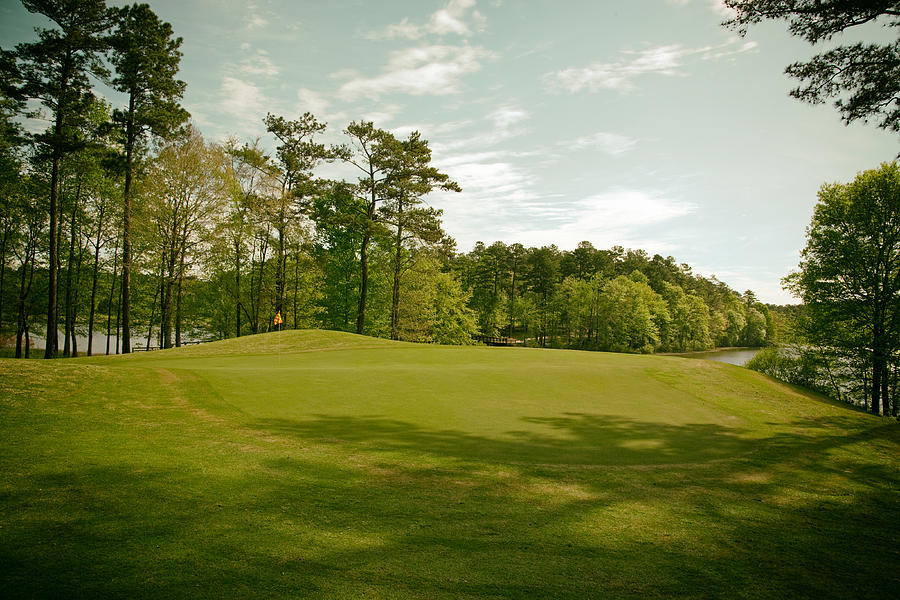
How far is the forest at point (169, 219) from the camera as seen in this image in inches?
880

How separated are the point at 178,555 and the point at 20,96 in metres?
29.1

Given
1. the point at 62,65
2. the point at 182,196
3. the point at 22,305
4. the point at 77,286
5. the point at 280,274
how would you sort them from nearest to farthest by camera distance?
1. the point at 62,65
2. the point at 182,196
3. the point at 22,305
4. the point at 77,286
5. the point at 280,274

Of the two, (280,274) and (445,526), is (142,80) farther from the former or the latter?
(445,526)

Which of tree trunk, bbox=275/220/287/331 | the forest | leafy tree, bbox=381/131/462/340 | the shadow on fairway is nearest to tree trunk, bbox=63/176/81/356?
the forest

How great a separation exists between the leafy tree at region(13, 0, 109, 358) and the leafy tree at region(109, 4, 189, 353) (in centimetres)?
89

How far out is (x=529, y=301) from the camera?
69000 mm

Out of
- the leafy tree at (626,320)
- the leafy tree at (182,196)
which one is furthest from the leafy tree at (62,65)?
the leafy tree at (626,320)

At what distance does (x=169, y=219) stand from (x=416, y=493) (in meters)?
31.9

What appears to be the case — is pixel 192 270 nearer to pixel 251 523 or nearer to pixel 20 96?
pixel 20 96

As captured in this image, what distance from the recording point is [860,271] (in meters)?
24.2

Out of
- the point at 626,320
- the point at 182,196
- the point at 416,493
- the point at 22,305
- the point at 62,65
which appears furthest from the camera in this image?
the point at 626,320

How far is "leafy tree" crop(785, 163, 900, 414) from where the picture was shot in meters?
23.5

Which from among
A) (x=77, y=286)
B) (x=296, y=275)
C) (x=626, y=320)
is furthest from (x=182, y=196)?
(x=626, y=320)

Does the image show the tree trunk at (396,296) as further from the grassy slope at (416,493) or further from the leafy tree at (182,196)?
the grassy slope at (416,493)
